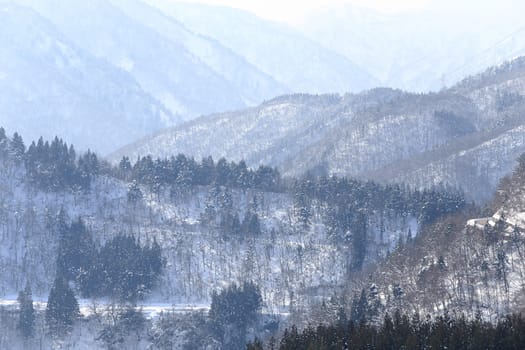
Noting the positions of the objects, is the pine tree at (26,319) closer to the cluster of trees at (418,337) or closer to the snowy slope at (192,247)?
the snowy slope at (192,247)

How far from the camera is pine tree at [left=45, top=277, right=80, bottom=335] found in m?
160

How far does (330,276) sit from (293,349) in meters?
75.3

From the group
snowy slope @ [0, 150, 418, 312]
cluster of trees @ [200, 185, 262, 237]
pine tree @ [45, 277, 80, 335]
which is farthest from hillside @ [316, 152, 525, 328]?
pine tree @ [45, 277, 80, 335]

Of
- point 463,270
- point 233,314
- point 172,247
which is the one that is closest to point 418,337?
point 463,270

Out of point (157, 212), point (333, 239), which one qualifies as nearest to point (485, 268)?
point (333, 239)

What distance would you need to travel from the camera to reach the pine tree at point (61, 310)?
526 feet

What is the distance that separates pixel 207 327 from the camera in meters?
161

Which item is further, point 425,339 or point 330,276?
point 330,276

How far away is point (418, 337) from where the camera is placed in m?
107

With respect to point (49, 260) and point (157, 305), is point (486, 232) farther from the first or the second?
point (49, 260)

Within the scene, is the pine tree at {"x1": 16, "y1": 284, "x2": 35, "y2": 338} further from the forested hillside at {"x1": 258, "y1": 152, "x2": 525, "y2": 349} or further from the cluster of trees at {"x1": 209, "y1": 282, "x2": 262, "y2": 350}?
the forested hillside at {"x1": 258, "y1": 152, "x2": 525, "y2": 349}

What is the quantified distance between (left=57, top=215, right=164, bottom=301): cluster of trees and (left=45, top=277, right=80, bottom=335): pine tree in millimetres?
9564

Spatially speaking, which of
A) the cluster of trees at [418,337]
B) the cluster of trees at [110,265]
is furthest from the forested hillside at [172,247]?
the cluster of trees at [418,337]

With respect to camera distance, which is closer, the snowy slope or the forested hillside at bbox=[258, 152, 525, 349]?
the forested hillside at bbox=[258, 152, 525, 349]
